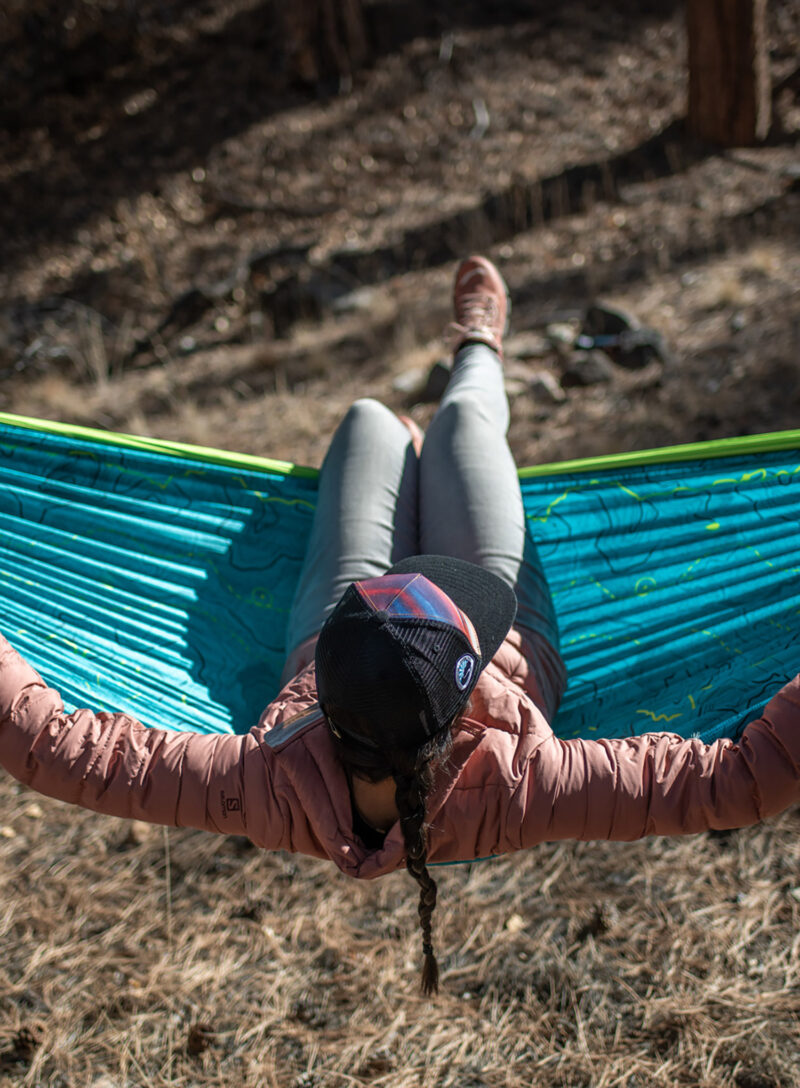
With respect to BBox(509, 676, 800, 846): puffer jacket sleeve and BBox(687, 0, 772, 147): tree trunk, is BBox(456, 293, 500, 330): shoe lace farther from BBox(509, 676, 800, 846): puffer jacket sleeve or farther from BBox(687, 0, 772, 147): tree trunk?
BBox(687, 0, 772, 147): tree trunk

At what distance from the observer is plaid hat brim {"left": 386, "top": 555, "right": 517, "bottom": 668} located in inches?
51.1

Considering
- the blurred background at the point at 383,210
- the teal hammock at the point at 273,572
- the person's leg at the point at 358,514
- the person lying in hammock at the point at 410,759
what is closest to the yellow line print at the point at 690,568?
the teal hammock at the point at 273,572

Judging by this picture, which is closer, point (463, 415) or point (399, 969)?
point (399, 969)

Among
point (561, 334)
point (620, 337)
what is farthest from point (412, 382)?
point (620, 337)

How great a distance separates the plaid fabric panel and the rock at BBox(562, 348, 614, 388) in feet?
7.94

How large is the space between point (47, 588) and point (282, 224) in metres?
4.46

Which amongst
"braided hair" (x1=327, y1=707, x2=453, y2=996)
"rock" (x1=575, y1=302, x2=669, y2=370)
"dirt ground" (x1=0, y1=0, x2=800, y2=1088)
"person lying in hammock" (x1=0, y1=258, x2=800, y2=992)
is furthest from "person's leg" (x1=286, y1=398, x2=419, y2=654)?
"rock" (x1=575, y1=302, x2=669, y2=370)

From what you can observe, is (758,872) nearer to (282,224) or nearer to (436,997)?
(436,997)

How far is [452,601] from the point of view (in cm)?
125

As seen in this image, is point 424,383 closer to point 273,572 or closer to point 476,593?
point 273,572

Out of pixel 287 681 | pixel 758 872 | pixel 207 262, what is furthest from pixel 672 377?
pixel 207 262

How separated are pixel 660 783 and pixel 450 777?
27cm

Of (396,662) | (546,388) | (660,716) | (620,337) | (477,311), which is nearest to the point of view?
(396,662)

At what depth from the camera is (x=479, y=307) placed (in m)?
2.30
